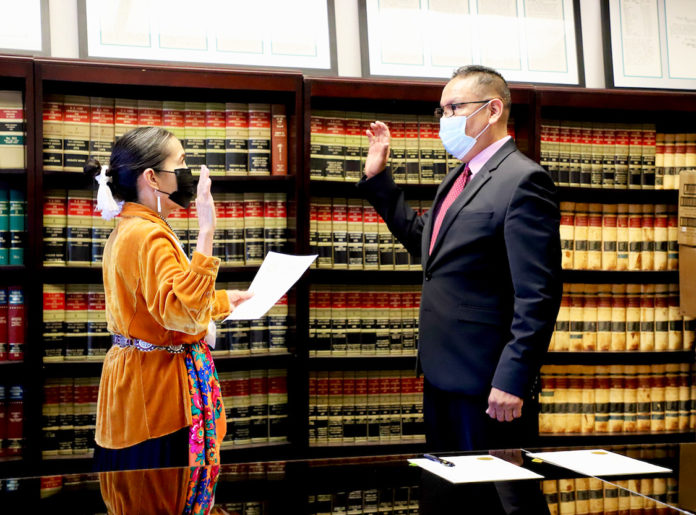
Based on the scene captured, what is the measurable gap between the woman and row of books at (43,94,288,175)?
3.24 feet

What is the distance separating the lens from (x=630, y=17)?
3619 mm

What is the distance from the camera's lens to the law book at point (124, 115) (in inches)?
111

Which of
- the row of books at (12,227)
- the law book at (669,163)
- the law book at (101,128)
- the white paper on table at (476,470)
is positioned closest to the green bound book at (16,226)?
the row of books at (12,227)

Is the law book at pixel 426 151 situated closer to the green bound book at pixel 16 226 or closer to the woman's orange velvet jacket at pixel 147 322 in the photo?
the woman's orange velvet jacket at pixel 147 322

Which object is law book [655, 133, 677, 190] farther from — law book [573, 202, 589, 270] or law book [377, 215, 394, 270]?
law book [377, 215, 394, 270]

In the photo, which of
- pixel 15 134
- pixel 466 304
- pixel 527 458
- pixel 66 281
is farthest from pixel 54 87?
→ pixel 527 458

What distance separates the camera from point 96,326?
2.81 m

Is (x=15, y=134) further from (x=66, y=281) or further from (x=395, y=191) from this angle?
(x=395, y=191)

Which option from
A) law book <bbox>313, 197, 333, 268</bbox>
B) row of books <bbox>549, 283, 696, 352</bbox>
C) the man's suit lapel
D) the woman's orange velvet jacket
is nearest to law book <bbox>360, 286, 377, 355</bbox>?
law book <bbox>313, 197, 333, 268</bbox>

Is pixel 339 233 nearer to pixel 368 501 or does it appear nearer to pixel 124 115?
pixel 124 115

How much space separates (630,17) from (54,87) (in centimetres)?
285

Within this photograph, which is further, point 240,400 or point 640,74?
point 640,74

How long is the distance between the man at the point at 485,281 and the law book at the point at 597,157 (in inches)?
53.3

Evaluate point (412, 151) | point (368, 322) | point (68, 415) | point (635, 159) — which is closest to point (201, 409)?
point (68, 415)
